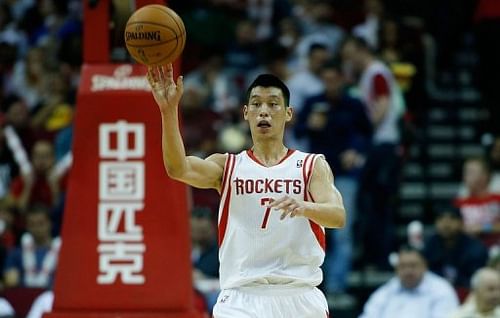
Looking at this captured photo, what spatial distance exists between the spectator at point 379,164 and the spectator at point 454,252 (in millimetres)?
1215

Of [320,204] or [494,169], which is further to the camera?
[494,169]

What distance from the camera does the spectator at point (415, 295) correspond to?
11.7 meters

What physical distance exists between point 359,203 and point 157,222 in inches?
168

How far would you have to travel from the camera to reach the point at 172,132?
7207mm

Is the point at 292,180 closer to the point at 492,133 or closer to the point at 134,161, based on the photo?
the point at 134,161

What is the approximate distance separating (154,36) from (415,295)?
5087 millimetres

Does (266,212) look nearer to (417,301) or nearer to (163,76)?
(163,76)

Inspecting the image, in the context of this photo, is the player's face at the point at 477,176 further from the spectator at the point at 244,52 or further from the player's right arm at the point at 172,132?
the player's right arm at the point at 172,132

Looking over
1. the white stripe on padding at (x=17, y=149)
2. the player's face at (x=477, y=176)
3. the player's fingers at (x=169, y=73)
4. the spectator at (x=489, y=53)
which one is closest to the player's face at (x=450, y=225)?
the player's face at (x=477, y=176)

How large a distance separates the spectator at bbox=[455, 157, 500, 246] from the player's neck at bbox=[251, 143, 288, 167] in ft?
18.9

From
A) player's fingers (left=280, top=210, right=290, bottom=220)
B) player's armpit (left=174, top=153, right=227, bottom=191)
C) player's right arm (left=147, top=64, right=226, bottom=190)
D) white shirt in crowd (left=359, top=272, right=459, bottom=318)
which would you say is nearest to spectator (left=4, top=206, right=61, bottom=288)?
white shirt in crowd (left=359, top=272, right=459, bottom=318)

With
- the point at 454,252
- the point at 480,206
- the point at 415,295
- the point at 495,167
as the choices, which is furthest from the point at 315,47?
the point at 415,295

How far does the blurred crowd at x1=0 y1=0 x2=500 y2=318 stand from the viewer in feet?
41.2

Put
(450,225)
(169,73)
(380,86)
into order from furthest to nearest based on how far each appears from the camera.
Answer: (380,86) → (450,225) → (169,73)
